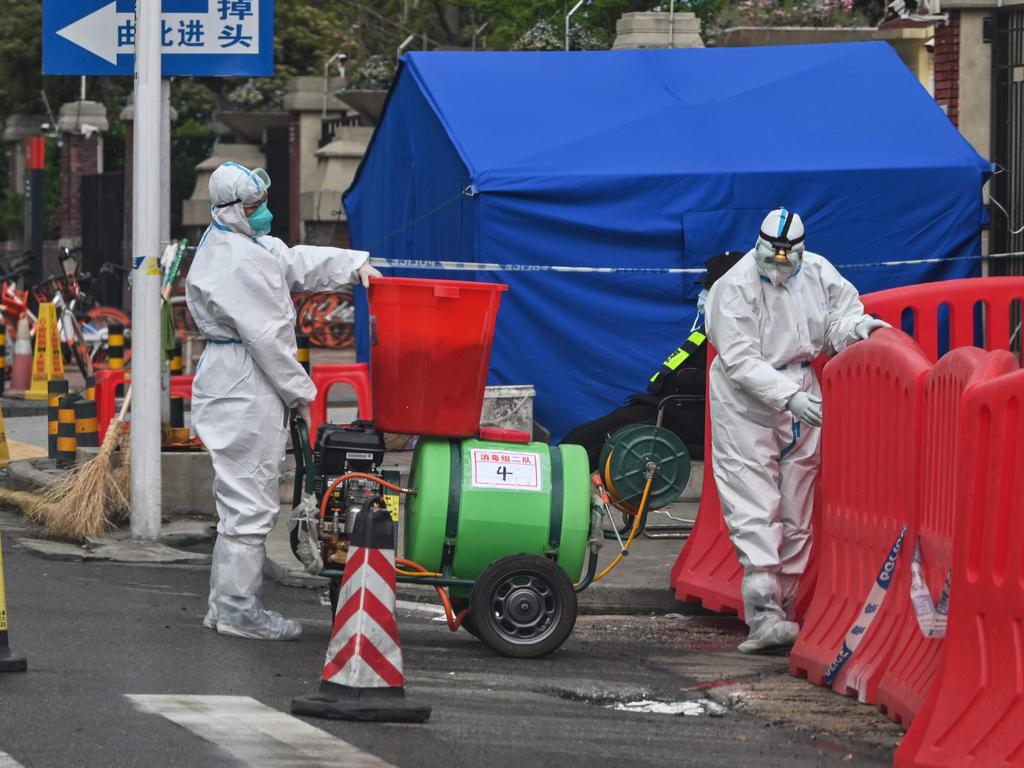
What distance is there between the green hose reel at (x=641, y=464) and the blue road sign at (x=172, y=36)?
4.06 metres

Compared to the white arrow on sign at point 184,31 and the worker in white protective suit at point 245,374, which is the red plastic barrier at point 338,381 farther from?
the worker in white protective suit at point 245,374

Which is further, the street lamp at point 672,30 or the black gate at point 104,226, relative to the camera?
the black gate at point 104,226

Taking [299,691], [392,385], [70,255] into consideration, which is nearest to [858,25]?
[70,255]

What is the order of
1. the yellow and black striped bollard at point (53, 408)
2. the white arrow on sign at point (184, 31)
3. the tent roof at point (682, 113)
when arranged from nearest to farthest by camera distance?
the white arrow on sign at point (184, 31)
the tent roof at point (682, 113)
the yellow and black striped bollard at point (53, 408)

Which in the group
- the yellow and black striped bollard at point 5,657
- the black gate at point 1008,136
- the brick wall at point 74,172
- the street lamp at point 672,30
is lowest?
the yellow and black striped bollard at point 5,657

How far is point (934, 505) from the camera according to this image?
22.1 feet

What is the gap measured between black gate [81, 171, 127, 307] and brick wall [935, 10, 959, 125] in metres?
20.5

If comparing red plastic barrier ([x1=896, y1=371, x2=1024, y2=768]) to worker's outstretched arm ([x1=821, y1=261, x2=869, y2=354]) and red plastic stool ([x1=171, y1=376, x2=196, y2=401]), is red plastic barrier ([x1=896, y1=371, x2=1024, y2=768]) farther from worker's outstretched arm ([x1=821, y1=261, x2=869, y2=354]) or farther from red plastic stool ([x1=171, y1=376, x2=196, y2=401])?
red plastic stool ([x1=171, y1=376, x2=196, y2=401])

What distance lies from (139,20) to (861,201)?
5.18 m

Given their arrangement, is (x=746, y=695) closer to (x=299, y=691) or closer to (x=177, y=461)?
(x=299, y=691)

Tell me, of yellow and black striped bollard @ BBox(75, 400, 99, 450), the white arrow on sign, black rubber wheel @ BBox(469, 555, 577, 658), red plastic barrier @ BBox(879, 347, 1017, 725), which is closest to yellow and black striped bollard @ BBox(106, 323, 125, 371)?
yellow and black striped bollard @ BBox(75, 400, 99, 450)

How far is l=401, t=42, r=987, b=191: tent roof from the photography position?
43.0 feet

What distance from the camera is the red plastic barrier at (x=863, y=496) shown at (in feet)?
23.5

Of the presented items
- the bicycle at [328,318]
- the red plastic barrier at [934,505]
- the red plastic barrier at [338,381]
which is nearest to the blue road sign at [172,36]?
the red plastic barrier at [338,381]
